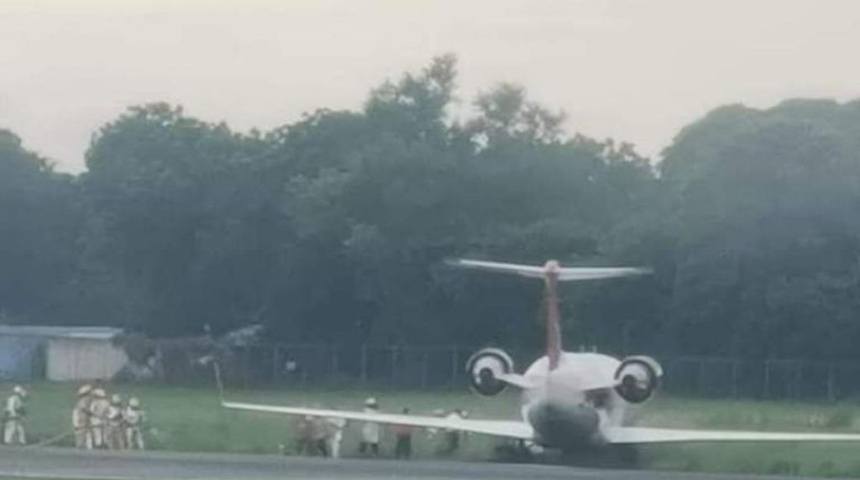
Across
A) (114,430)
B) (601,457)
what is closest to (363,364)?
(114,430)

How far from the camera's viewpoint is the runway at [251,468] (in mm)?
46062

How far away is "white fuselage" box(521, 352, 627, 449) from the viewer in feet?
180

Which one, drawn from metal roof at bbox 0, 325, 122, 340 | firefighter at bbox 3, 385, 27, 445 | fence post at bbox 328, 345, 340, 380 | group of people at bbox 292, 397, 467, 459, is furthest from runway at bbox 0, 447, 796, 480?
metal roof at bbox 0, 325, 122, 340

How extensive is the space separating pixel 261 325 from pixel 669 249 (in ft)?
54.0

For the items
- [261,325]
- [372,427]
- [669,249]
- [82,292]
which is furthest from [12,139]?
[372,427]

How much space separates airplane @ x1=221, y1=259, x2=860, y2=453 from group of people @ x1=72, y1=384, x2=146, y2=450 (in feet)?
12.4

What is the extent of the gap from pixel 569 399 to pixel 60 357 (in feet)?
132

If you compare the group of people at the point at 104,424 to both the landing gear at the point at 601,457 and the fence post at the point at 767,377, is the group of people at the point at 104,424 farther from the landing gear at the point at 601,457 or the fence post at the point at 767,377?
the fence post at the point at 767,377

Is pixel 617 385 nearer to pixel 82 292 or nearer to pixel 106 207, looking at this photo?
pixel 106 207

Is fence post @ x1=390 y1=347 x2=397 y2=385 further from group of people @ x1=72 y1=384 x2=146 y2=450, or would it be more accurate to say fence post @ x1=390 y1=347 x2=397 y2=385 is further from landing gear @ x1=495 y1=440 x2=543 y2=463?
group of people @ x1=72 y1=384 x2=146 y2=450

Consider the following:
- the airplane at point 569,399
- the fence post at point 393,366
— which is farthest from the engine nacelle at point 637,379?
the fence post at point 393,366

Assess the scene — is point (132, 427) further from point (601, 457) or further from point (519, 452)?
point (601, 457)

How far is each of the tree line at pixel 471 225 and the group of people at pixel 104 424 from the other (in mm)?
25660

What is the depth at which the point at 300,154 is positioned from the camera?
105 m
